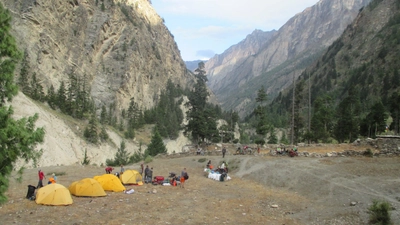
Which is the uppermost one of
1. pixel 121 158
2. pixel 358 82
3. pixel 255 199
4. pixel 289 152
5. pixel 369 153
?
pixel 358 82

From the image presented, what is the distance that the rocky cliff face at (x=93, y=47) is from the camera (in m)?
93.7

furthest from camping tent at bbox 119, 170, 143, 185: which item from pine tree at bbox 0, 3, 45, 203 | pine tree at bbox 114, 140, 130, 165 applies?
pine tree at bbox 114, 140, 130, 165

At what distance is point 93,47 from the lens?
402 ft

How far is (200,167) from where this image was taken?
37.1 meters

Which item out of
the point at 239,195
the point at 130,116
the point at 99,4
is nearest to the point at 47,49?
the point at 130,116

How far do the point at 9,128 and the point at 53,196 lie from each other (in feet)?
30.0

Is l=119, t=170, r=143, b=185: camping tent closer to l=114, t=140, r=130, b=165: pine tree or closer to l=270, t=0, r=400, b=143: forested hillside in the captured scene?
l=114, t=140, r=130, b=165: pine tree

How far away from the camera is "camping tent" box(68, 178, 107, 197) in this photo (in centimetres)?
2155

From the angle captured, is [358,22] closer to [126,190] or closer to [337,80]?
[337,80]

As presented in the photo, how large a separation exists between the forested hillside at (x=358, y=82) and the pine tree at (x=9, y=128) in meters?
51.6

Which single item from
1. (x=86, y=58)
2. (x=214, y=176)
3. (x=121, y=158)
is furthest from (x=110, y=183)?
(x=86, y=58)

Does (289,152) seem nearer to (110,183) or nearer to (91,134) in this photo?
(110,183)

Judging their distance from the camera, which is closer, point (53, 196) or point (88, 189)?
point (53, 196)

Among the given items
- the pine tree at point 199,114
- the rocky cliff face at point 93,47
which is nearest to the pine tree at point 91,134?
the pine tree at point 199,114
